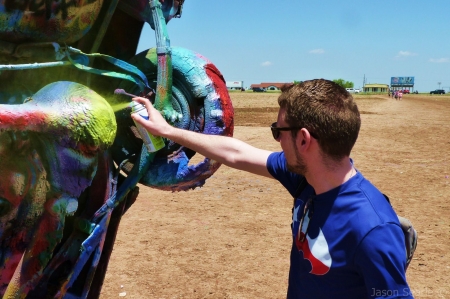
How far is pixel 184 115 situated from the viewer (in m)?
2.32

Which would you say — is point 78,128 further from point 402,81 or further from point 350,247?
point 402,81

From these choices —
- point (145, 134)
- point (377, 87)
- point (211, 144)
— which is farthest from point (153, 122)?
point (377, 87)

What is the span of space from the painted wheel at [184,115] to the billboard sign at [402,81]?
120161mm

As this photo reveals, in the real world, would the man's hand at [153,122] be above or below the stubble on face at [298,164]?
above

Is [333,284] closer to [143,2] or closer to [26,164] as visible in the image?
[26,164]

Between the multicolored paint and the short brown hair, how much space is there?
63cm

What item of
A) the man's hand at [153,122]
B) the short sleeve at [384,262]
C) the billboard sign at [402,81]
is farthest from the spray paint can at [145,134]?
the billboard sign at [402,81]

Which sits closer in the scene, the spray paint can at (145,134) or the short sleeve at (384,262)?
the short sleeve at (384,262)

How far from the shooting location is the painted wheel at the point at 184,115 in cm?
228

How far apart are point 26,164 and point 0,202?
182 mm

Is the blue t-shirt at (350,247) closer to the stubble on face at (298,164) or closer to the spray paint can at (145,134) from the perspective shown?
the stubble on face at (298,164)

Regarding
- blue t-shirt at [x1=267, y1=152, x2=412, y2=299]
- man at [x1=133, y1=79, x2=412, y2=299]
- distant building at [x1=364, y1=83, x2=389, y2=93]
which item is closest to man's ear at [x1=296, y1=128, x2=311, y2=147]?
man at [x1=133, y1=79, x2=412, y2=299]

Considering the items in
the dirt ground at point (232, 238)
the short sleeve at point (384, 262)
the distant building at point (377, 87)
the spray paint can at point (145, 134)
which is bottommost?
the distant building at point (377, 87)

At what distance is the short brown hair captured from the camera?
5.42ft
